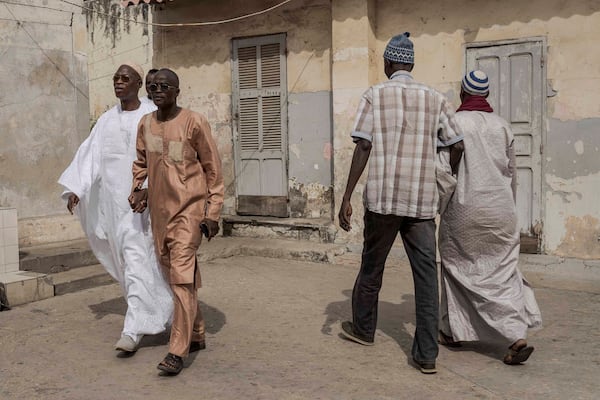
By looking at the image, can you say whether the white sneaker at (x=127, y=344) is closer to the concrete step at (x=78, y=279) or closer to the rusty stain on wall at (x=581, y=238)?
the concrete step at (x=78, y=279)

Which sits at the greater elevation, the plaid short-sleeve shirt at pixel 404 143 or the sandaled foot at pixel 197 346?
the plaid short-sleeve shirt at pixel 404 143

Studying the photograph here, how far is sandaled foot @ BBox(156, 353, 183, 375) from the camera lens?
11.4ft

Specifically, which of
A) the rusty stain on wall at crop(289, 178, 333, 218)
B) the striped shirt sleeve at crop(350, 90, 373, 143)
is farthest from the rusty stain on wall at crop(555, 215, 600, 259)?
the striped shirt sleeve at crop(350, 90, 373, 143)

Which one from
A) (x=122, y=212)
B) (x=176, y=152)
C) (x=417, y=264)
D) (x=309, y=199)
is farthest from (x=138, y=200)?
(x=309, y=199)

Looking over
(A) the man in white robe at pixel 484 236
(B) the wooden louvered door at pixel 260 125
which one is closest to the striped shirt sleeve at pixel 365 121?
(A) the man in white robe at pixel 484 236

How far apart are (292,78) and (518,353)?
5643 mm

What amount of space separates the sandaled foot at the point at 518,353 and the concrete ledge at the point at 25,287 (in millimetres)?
4024

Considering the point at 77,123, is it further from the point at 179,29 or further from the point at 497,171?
the point at 497,171

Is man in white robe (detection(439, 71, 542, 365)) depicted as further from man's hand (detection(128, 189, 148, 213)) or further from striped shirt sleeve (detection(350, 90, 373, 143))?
man's hand (detection(128, 189, 148, 213))

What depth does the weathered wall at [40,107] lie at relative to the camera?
23.8 feet

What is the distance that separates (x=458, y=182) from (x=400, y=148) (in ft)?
1.64

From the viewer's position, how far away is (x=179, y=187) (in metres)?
3.73

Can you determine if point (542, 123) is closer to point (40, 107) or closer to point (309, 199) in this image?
point (309, 199)

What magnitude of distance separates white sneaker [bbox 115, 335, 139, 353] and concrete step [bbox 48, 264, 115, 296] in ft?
7.21
